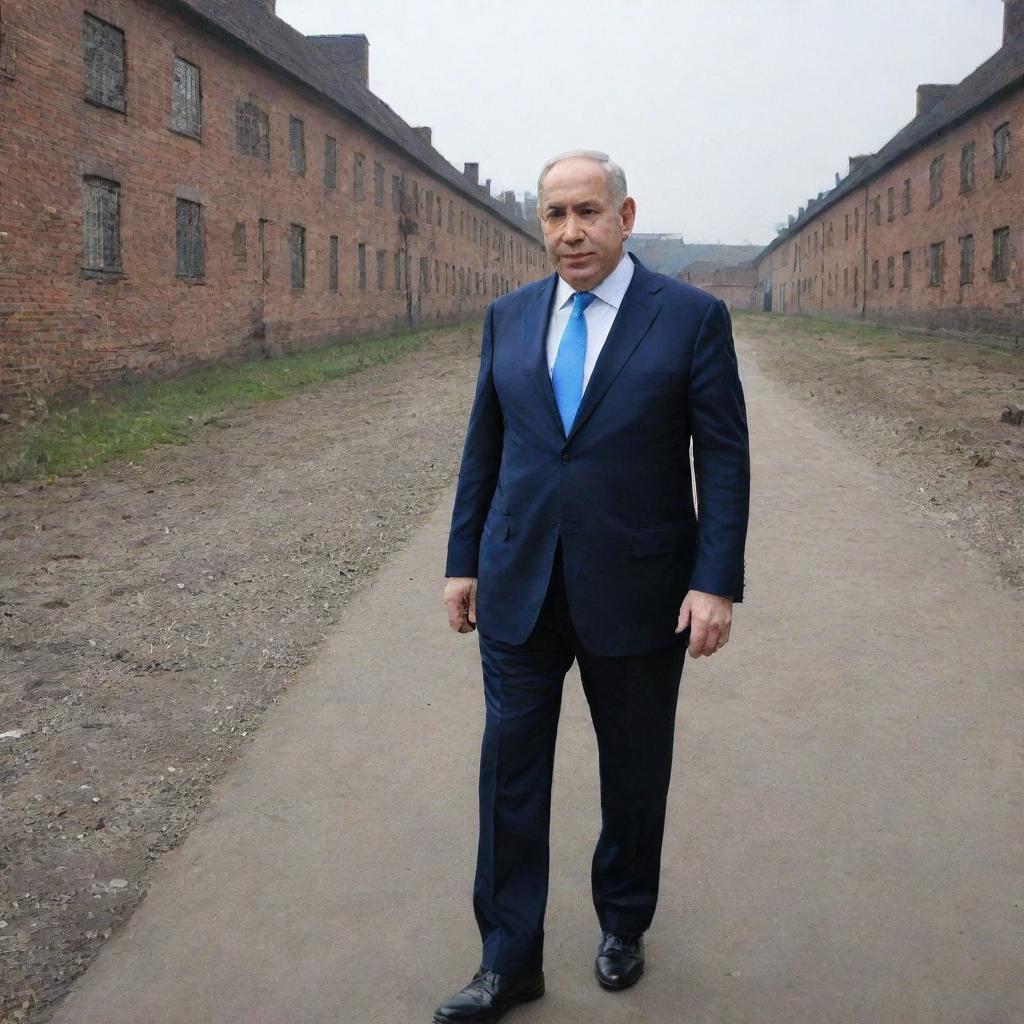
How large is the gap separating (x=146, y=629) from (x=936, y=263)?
111 feet

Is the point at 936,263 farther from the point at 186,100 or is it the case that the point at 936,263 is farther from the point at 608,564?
the point at 608,564

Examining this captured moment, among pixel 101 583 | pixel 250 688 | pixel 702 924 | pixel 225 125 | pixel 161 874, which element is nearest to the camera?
pixel 702 924

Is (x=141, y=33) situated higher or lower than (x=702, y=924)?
higher

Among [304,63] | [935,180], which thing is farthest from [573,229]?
[935,180]

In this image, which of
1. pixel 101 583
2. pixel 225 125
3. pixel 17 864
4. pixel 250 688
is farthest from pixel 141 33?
pixel 17 864

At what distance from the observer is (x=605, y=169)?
2.80 metres

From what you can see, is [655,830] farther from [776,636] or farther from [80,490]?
[80,490]

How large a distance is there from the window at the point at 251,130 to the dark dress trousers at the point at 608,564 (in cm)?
2254

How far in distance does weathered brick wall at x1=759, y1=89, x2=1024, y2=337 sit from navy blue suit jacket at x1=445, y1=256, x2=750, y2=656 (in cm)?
2726

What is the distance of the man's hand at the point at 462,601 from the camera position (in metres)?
Answer: 3.09

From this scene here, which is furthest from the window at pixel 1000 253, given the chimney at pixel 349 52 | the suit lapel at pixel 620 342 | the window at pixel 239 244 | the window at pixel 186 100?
the suit lapel at pixel 620 342

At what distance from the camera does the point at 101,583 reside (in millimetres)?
7152

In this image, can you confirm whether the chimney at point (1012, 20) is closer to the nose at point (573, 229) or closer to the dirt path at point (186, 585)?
the dirt path at point (186, 585)

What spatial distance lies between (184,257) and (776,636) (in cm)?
1791
